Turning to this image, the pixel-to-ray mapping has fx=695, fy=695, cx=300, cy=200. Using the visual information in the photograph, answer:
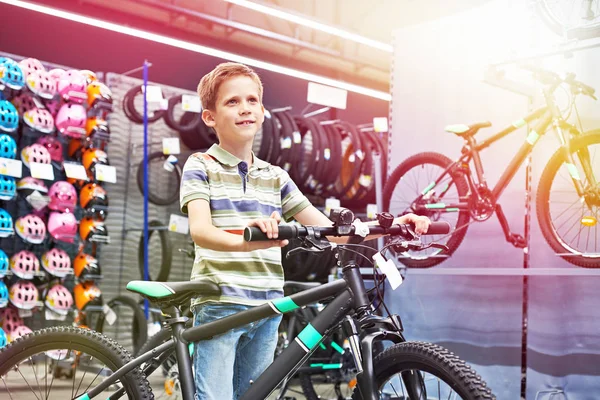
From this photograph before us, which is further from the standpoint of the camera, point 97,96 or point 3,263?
point 97,96

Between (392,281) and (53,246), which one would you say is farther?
(53,246)

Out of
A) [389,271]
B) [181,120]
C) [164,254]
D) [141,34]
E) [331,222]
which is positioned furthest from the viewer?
[141,34]

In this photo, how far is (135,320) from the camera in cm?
550

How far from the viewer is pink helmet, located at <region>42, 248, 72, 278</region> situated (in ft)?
17.0

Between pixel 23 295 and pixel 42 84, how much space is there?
1.54 m

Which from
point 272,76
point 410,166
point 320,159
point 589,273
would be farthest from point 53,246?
point 272,76

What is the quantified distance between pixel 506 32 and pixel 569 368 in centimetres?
172

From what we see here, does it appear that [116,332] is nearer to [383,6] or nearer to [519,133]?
[519,133]

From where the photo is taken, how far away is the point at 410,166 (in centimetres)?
412

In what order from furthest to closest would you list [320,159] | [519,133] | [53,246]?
[320,159] → [53,246] → [519,133]

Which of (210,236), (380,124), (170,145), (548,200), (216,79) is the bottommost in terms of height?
(210,236)

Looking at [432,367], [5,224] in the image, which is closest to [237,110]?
[432,367]

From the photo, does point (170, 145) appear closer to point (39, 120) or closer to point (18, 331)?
point (39, 120)

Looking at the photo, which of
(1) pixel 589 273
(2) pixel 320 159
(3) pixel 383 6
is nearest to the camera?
(1) pixel 589 273
